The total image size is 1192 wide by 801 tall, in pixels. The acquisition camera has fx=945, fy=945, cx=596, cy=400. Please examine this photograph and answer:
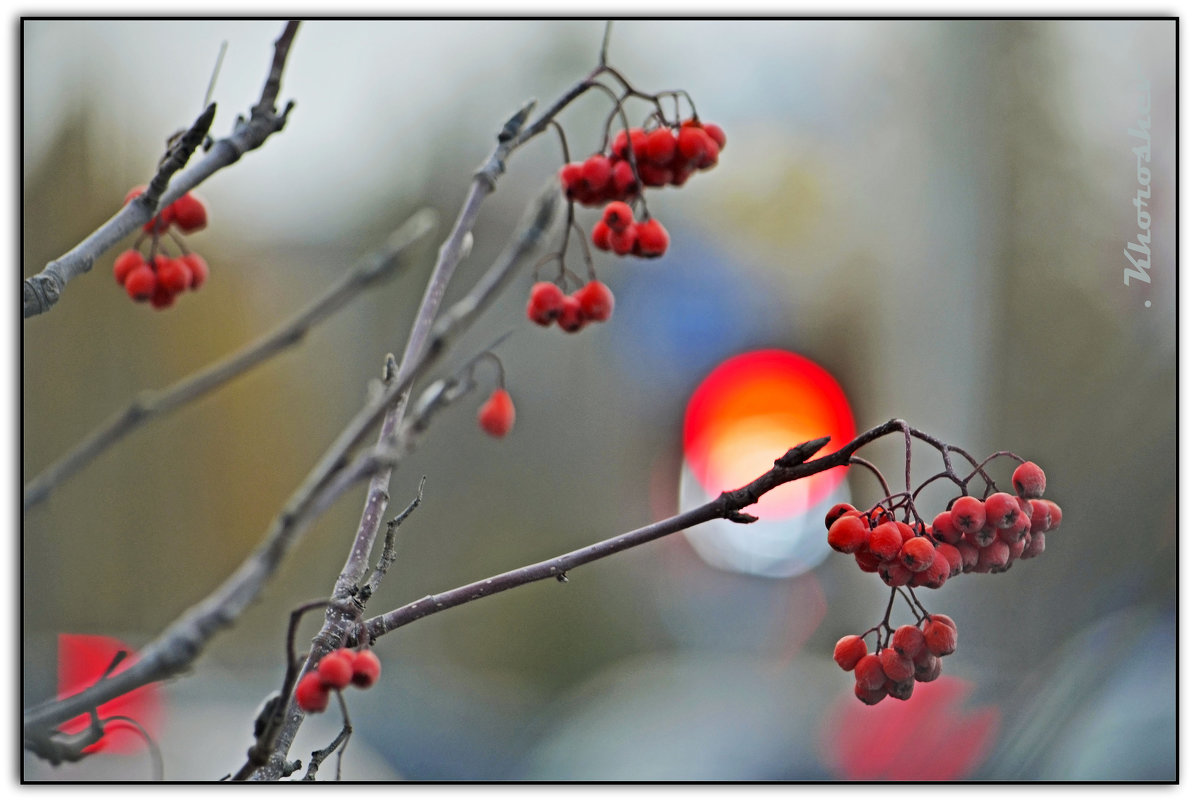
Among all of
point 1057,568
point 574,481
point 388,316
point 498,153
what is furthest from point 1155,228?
point 388,316

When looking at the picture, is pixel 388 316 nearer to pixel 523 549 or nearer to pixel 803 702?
pixel 523 549

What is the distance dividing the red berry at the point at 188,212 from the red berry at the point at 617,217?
28 cm

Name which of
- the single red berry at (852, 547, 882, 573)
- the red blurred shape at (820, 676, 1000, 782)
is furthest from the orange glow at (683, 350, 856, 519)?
the single red berry at (852, 547, 882, 573)

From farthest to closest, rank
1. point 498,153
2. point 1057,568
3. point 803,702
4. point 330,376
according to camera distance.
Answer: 1. point 330,376
2. point 803,702
3. point 1057,568
4. point 498,153

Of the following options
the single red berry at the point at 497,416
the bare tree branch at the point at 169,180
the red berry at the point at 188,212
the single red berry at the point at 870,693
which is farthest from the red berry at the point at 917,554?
the red berry at the point at 188,212

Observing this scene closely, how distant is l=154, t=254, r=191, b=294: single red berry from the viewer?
69cm

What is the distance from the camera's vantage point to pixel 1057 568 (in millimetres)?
1634

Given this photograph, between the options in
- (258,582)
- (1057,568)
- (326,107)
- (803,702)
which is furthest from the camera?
(803,702)

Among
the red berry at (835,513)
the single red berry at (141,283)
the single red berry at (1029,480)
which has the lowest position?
the red berry at (835,513)

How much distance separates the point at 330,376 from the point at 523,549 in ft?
1.78

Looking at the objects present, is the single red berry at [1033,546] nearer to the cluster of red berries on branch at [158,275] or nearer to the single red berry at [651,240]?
the single red berry at [651,240]

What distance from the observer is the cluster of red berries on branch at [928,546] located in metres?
0.47

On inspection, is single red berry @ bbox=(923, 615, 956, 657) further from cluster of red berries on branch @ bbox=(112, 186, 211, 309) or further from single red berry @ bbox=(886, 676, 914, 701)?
cluster of red berries on branch @ bbox=(112, 186, 211, 309)

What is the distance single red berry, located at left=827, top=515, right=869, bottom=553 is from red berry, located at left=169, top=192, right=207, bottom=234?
0.46 meters
